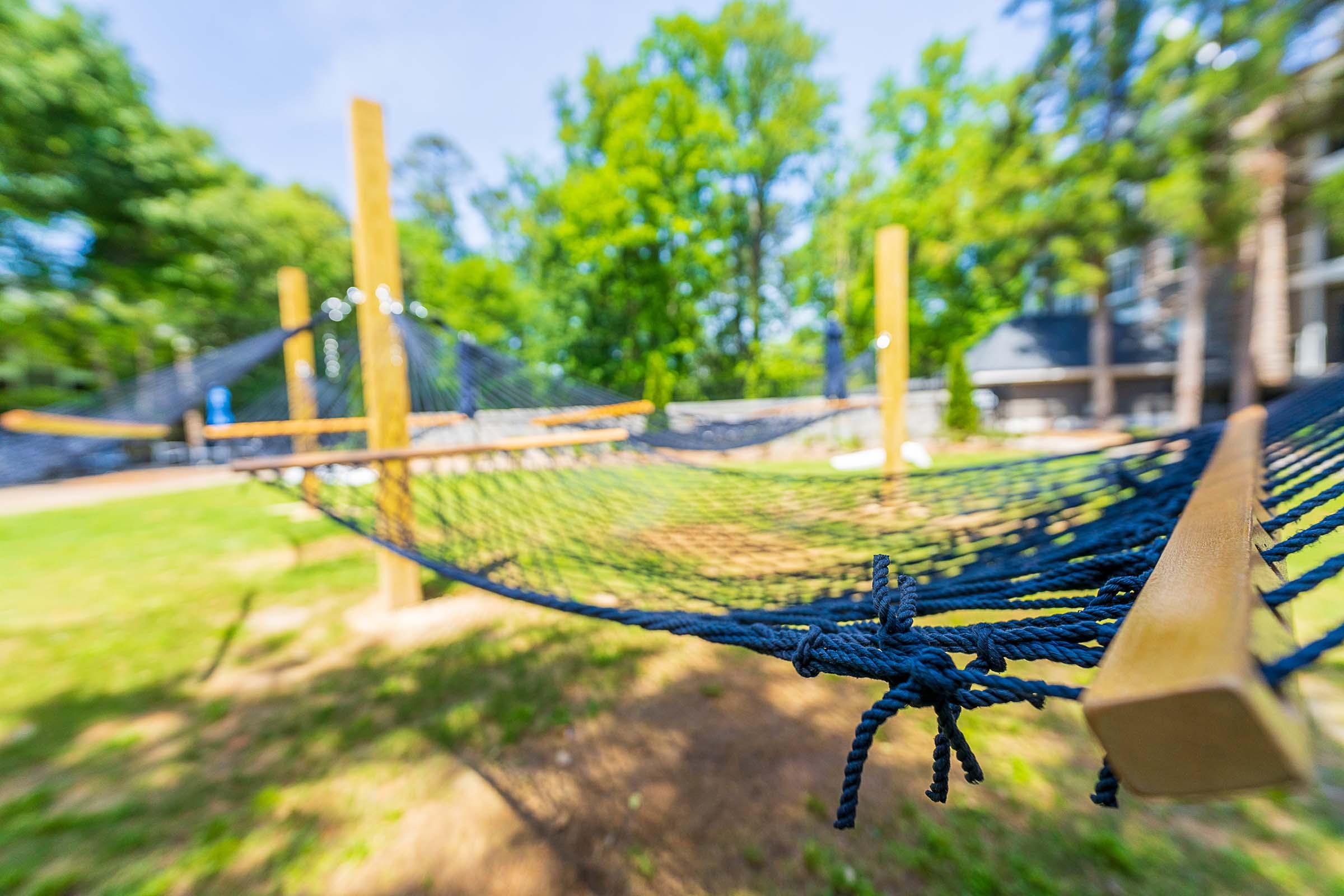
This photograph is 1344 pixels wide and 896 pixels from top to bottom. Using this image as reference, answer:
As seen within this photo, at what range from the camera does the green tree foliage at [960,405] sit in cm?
951

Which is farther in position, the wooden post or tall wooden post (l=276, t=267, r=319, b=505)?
the wooden post

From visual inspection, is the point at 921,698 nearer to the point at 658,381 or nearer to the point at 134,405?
the point at 134,405

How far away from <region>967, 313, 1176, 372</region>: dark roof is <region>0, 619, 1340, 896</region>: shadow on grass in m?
13.1

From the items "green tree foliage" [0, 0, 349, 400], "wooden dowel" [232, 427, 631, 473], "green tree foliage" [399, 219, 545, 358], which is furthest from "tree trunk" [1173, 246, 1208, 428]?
"green tree foliage" [0, 0, 349, 400]

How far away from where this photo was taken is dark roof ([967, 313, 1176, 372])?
480 inches

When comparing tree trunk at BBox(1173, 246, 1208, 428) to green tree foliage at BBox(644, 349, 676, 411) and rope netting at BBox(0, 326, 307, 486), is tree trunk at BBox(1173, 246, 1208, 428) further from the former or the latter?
rope netting at BBox(0, 326, 307, 486)

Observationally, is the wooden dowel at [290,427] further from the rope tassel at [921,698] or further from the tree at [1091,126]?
the tree at [1091,126]

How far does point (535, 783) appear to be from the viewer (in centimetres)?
138

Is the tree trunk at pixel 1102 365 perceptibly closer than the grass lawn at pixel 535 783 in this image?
No

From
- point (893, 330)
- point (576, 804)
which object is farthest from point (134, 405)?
point (893, 330)

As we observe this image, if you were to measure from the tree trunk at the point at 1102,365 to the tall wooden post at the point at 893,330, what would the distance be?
944cm

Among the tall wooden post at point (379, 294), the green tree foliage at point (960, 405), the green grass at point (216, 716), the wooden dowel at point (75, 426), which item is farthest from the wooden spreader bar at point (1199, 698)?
the green tree foliage at point (960, 405)

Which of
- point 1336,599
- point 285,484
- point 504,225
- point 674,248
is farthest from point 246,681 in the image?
point 504,225

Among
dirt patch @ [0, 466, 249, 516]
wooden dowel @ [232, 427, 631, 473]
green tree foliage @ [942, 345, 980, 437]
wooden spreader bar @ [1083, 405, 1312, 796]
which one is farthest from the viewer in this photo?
green tree foliage @ [942, 345, 980, 437]
